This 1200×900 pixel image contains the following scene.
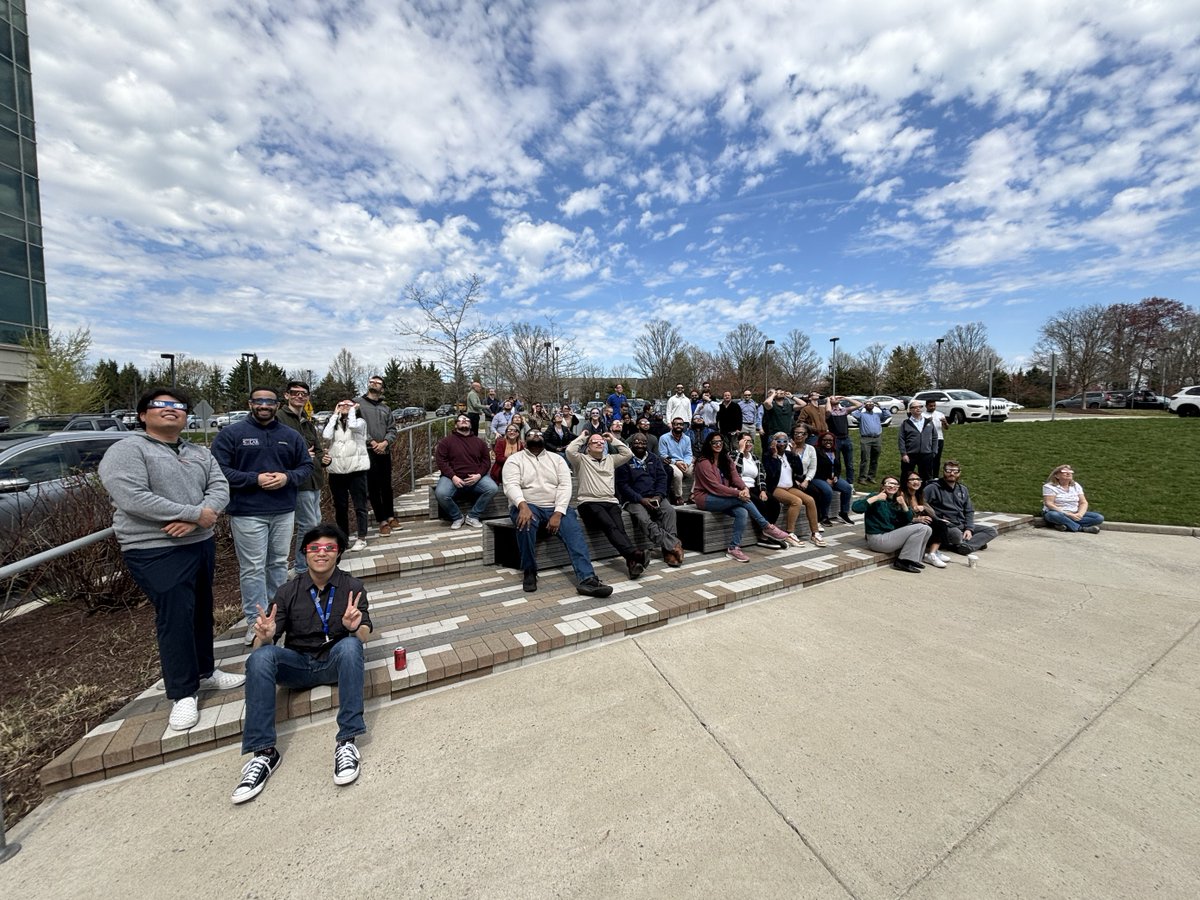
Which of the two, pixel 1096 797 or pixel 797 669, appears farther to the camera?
pixel 797 669

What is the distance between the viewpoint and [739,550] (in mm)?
5574

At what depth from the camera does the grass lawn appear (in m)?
7.70

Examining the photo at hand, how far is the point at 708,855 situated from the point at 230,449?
3.79 m

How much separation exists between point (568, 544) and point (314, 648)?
7.49 feet

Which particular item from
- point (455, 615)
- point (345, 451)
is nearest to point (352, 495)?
point (345, 451)

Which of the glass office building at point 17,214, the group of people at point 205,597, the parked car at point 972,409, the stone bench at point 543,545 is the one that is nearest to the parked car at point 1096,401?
the parked car at point 972,409

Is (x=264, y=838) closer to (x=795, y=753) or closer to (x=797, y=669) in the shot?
(x=795, y=753)

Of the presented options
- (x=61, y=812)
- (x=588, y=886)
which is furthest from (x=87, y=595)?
(x=588, y=886)

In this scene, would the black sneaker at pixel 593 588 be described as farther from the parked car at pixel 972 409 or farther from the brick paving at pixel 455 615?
the parked car at pixel 972 409

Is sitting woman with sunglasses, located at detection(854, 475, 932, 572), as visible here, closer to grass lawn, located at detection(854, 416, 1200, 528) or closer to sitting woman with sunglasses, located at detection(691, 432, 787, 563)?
sitting woman with sunglasses, located at detection(691, 432, 787, 563)

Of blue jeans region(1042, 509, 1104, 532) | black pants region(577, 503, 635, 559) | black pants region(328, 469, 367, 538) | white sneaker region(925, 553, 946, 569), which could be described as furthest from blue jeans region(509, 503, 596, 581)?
blue jeans region(1042, 509, 1104, 532)

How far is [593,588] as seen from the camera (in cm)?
434

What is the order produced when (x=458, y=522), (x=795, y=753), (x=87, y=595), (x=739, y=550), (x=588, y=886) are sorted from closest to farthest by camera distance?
(x=588, y=886) < (x=795, y=753) < (x=87, y=595) < (x=739, y=550) < (x=458, y=522)

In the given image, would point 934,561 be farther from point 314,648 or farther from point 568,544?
point 314,648
